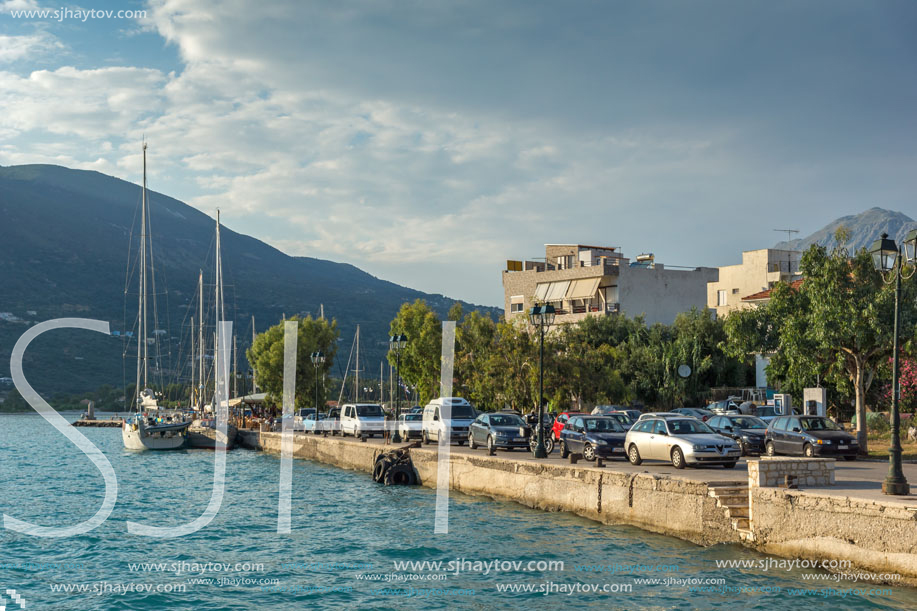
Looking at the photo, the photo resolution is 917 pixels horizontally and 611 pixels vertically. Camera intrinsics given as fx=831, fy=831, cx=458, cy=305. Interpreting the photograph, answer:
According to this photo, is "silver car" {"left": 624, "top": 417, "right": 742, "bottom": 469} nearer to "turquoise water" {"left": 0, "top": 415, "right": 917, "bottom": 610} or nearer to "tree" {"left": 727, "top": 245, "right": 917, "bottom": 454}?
"turquoise water" {"left": 0, "top": 415, "right": 917, "bottom": 610}

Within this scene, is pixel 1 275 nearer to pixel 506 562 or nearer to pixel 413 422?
pixel 413 422

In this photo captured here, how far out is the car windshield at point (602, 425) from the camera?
28.5 meters

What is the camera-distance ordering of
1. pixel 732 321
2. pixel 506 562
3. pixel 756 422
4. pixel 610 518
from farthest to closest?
pixel 732 321
pixel 756 422
pixel 610 518
pixel 506 562

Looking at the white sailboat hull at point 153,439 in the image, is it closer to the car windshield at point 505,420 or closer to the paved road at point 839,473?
the car windshield at point 505,420

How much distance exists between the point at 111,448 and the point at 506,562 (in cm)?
5829

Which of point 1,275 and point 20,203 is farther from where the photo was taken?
point 20,203

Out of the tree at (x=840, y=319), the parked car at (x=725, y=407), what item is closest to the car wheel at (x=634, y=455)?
the tree at (x=840, y=319)

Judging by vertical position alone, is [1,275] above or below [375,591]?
above

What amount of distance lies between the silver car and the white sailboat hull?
44.9 metres

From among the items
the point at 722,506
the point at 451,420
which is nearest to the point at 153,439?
the point at 451,420

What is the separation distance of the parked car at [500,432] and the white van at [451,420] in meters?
2.87

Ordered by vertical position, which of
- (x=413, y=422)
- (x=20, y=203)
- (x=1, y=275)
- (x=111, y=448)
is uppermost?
(x=20, y=203)

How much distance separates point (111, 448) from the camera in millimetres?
68062

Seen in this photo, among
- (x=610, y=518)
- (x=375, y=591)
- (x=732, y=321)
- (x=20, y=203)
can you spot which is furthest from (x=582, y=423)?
(x=20, y=203)
